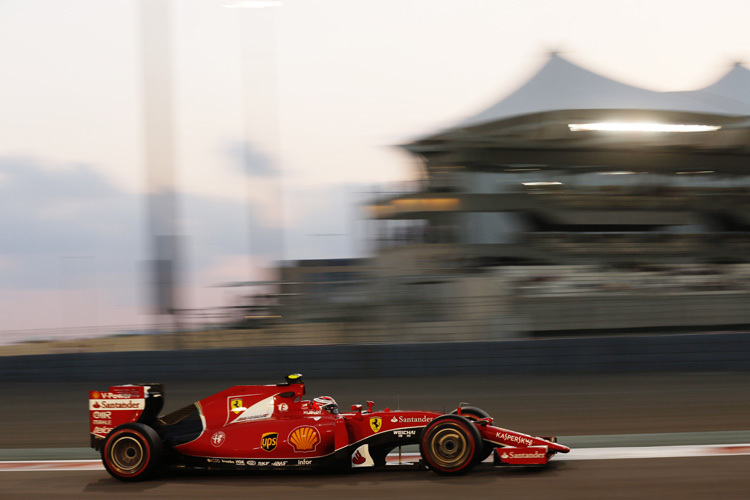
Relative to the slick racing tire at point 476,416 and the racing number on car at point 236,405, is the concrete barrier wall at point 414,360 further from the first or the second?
the racing number on car at point 236,405

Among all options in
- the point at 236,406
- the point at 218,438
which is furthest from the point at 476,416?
the point at 218,438

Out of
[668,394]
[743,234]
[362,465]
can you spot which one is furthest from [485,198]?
[362,465]

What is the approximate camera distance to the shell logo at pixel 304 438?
514cm

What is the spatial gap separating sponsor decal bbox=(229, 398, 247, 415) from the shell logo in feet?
1.39

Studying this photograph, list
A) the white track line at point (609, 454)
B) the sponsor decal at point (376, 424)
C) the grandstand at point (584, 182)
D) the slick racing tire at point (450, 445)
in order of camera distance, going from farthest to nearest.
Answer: the grandstand at point (584, 182), the white track line at point (609, 454), the sponsor decal at point (376, 424), the slick racing tire at point (450, 445)

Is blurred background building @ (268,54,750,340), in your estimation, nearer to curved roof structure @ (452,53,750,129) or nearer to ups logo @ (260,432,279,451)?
curved roof structure @ (452,53,750,129)

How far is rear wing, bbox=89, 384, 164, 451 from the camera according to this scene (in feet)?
18.1

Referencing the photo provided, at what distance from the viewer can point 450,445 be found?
4965mm

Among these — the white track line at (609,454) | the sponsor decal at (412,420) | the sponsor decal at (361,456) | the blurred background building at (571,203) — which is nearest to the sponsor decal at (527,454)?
the sponsor decal at (412,420)

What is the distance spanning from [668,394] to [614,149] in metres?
8.83

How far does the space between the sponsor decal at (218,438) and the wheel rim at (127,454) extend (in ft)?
1.56

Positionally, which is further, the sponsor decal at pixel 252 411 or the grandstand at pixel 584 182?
the grandstand at pixel 584 182

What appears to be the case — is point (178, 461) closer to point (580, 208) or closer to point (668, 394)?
point (668, 394)


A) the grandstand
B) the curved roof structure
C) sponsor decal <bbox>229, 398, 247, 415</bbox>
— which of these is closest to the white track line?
sponsor decal <bbox>229, 398, 247, 415</bbox>
